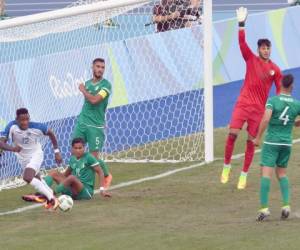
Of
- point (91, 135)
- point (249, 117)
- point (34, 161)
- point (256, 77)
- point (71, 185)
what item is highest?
point (256, 77)

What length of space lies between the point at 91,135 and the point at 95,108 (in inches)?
14.3

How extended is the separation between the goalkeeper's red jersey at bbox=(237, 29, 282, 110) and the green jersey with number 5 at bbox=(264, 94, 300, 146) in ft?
8.69

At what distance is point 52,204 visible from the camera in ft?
45.3

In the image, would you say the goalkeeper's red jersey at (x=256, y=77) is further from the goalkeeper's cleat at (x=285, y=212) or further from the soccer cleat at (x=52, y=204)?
the soccer cleat at (x=52, y=204)

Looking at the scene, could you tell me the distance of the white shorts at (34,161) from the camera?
565 inches

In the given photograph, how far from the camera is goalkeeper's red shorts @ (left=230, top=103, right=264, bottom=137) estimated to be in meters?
15.4

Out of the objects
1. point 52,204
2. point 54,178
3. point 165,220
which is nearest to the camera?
point 165,220

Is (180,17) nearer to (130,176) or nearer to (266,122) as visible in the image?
(130,176)

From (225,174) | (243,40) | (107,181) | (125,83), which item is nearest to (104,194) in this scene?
Answer: (107,181)

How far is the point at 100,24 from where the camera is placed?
18.0 m

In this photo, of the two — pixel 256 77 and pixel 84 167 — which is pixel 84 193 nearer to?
pixel 84 167

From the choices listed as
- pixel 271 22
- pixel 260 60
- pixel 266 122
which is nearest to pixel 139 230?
pixel 266 122

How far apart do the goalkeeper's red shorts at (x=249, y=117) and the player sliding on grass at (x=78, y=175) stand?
6.77 feet

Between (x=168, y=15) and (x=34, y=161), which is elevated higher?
(x=168, y=15)
